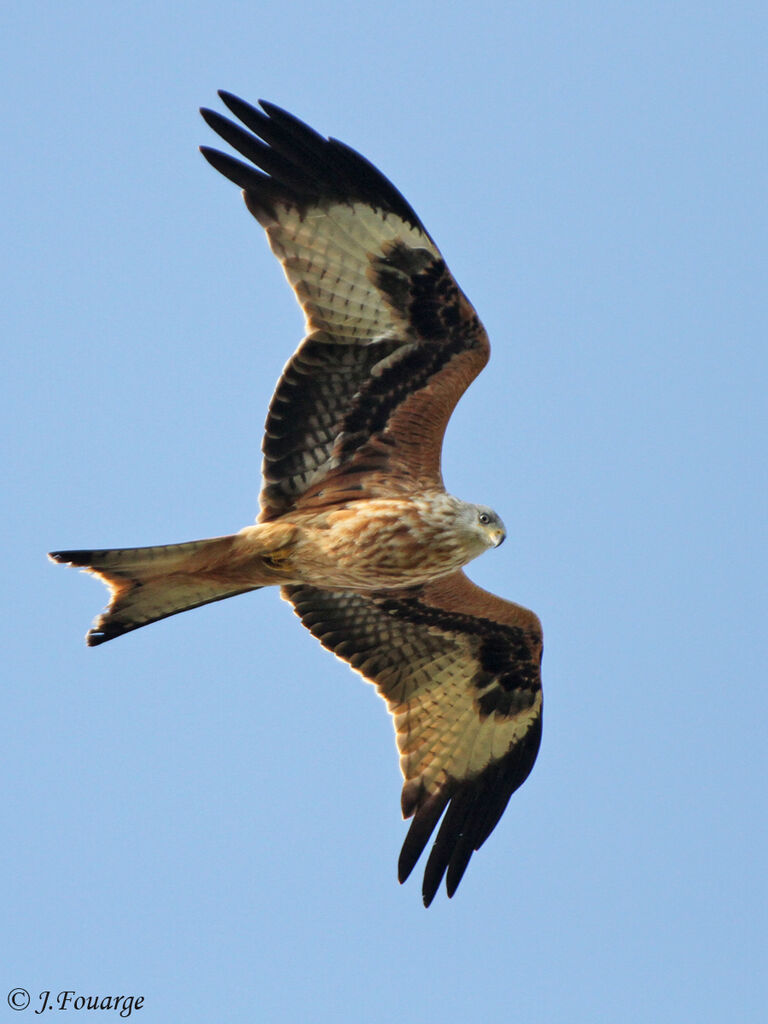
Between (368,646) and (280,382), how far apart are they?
2119 millimetres

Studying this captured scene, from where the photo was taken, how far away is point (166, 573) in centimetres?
881

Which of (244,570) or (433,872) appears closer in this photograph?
(244,570)

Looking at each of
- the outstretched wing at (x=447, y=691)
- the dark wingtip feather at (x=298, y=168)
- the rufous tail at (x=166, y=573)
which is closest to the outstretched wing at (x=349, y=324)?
the dark wingtip feather at (x=298, y=168)

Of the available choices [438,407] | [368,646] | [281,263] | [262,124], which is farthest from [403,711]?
[262,124]

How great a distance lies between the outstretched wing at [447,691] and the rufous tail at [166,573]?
1064 mm

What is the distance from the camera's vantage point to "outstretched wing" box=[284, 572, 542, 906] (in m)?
10.0

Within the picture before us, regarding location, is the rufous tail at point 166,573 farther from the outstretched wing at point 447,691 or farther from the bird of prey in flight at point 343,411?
the outstretched wing at point 447,691

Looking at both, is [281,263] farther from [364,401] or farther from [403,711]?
[403,711]

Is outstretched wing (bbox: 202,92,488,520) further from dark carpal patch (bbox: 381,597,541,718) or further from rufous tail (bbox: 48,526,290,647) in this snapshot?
dark carpal patch (bbox: 381,597,541,718)

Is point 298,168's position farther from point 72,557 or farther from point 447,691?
point 447,691

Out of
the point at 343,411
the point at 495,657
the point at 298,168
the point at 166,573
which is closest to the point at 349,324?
the point at 343,411

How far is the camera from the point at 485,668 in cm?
1024

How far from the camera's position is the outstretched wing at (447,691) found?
10039mm

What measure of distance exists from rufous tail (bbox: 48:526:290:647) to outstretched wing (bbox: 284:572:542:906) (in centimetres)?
106
